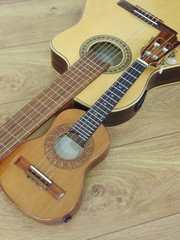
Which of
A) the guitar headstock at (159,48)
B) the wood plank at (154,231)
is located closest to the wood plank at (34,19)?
the guitar headstock at (159,48)

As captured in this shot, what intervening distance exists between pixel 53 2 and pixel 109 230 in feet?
3.28

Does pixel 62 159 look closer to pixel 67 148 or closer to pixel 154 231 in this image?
pixel 67 148

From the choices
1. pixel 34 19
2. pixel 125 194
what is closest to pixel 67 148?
pixel 125 194

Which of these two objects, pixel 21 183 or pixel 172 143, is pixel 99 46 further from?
pixel 21 183

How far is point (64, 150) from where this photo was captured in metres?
1.03

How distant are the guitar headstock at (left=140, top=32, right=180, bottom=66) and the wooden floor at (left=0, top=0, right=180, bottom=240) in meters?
0.19

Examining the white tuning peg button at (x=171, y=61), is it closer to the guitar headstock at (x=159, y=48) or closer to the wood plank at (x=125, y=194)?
the guitar headstock at (x=159, y=48)

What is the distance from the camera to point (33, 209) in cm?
94

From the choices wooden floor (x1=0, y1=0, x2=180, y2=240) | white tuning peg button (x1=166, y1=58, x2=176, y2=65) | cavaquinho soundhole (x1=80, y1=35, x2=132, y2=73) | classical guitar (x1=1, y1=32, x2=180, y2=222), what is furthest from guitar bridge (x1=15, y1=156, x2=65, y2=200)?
white tuning peg button (x1=166, y1=58, x2=176, y2=65)

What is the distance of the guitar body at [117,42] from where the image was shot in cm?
111

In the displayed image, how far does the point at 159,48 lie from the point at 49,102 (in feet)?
1.36

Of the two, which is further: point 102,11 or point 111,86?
point 102,11

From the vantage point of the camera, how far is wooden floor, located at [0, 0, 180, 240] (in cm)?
104

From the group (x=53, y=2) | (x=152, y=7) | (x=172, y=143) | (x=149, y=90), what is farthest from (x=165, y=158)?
(x=53, y=2)
